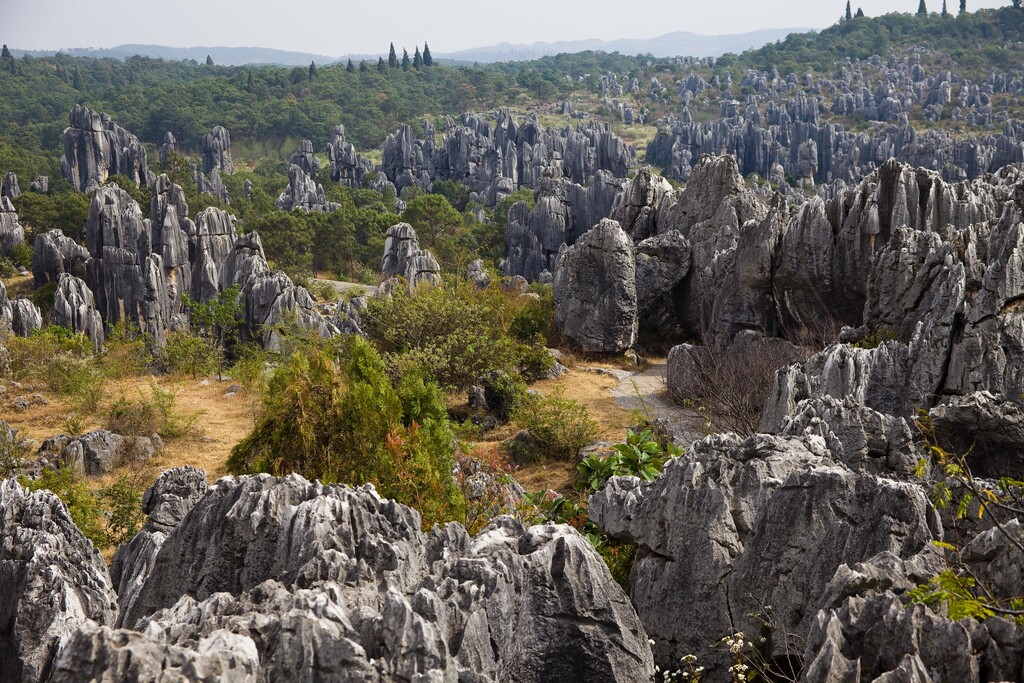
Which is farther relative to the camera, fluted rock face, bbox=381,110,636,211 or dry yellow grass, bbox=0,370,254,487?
fluted rock face, bbox=381,110,636,211

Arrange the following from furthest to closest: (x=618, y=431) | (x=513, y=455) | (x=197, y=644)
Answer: (x=618, y=431) → (x=513, y=455) → (x=197, y=644)

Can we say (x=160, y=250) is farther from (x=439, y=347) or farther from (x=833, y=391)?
(x=833, y=391)

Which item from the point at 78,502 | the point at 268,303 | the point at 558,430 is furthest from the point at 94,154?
the point at 78,502

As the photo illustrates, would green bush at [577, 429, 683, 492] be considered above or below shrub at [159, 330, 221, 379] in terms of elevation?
above

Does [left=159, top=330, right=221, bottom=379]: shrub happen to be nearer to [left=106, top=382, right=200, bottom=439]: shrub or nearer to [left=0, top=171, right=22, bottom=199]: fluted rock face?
[left=106, top=382, right=200, bottom=439]: shrub

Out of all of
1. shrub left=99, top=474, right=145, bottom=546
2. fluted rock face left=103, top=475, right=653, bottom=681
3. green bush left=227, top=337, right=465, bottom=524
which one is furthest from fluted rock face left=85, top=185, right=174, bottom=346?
fluted rock face left=103, top=475, right=653, bottom=681

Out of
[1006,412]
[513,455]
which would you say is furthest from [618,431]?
[1006,412]
